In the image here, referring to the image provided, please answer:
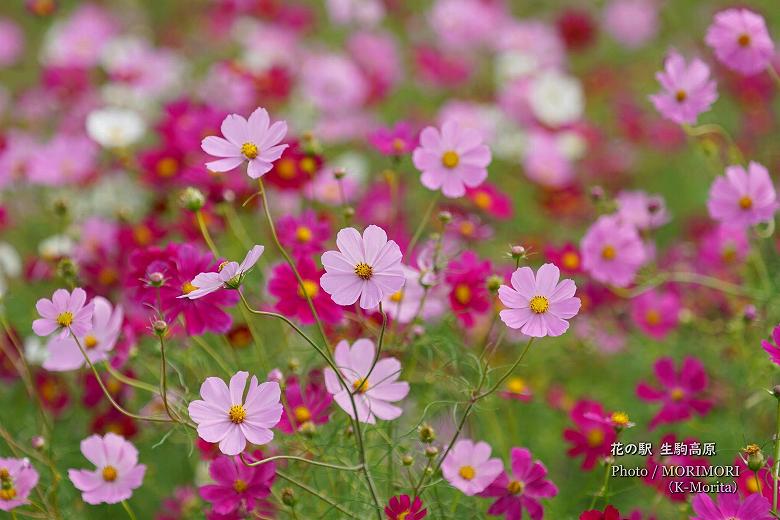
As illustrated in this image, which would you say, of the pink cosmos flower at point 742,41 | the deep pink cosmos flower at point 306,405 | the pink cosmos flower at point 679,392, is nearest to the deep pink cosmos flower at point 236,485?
the deep pink cosmos flower at point 306,405

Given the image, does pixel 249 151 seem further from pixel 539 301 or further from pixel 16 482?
pixel 16 482

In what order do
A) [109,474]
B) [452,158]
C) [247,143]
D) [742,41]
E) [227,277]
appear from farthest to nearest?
[742,41] → [452,158] → [109,474] → [247,143] → [227,277]

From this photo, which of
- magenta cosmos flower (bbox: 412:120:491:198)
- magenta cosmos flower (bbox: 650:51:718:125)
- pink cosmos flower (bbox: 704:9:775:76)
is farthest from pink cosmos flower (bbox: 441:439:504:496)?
pink cosmos flower (bbox: 704:9:775:76)

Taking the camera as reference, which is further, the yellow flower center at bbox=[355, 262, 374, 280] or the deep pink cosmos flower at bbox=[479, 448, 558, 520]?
the deep pink cosmos flower at bbox=[479, 448, 558, 520]

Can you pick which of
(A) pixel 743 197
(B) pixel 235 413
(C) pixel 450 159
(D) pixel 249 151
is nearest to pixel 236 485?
(B) pixel 235 413

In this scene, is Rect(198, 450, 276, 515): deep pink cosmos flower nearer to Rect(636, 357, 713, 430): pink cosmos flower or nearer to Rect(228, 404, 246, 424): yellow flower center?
Rect(228, 404, 246, 424): yellow flower center

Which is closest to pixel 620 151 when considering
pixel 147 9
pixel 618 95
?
pixel 618 95
